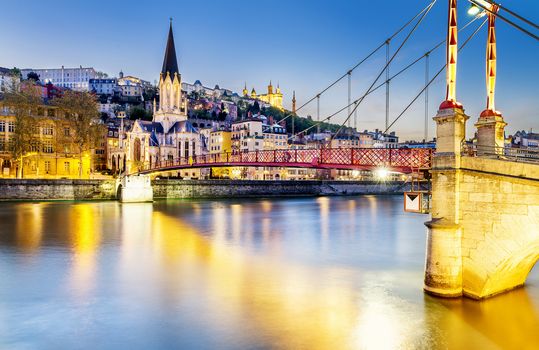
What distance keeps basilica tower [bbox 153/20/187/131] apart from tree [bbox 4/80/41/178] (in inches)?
1744

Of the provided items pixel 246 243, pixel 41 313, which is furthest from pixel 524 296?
pixel 246 243

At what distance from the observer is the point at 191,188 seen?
61.9m

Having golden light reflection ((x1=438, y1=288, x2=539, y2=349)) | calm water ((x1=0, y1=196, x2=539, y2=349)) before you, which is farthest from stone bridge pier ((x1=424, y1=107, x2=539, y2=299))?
calm water ((x1=0, y1=196, x2=539, y2=349))

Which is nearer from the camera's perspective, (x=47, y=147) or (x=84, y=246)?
(x=84, y=246)

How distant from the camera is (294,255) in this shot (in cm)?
2097

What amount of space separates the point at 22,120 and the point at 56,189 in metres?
9.78

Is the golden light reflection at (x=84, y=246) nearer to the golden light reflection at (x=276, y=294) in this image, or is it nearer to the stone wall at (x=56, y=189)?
the golden light reflection at (x=276, y=294)

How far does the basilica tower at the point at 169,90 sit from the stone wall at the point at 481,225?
304 ft

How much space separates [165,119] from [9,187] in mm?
53046

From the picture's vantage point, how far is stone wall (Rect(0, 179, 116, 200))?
4806cm

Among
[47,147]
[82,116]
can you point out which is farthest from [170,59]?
[82,116]

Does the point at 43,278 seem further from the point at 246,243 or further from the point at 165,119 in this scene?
the point at 165,119

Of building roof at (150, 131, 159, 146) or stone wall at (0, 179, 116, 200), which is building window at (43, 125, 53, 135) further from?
building roof at (150, 131, 159, 146)

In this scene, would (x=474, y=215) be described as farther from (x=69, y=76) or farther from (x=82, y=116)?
(x=69, y=76)
